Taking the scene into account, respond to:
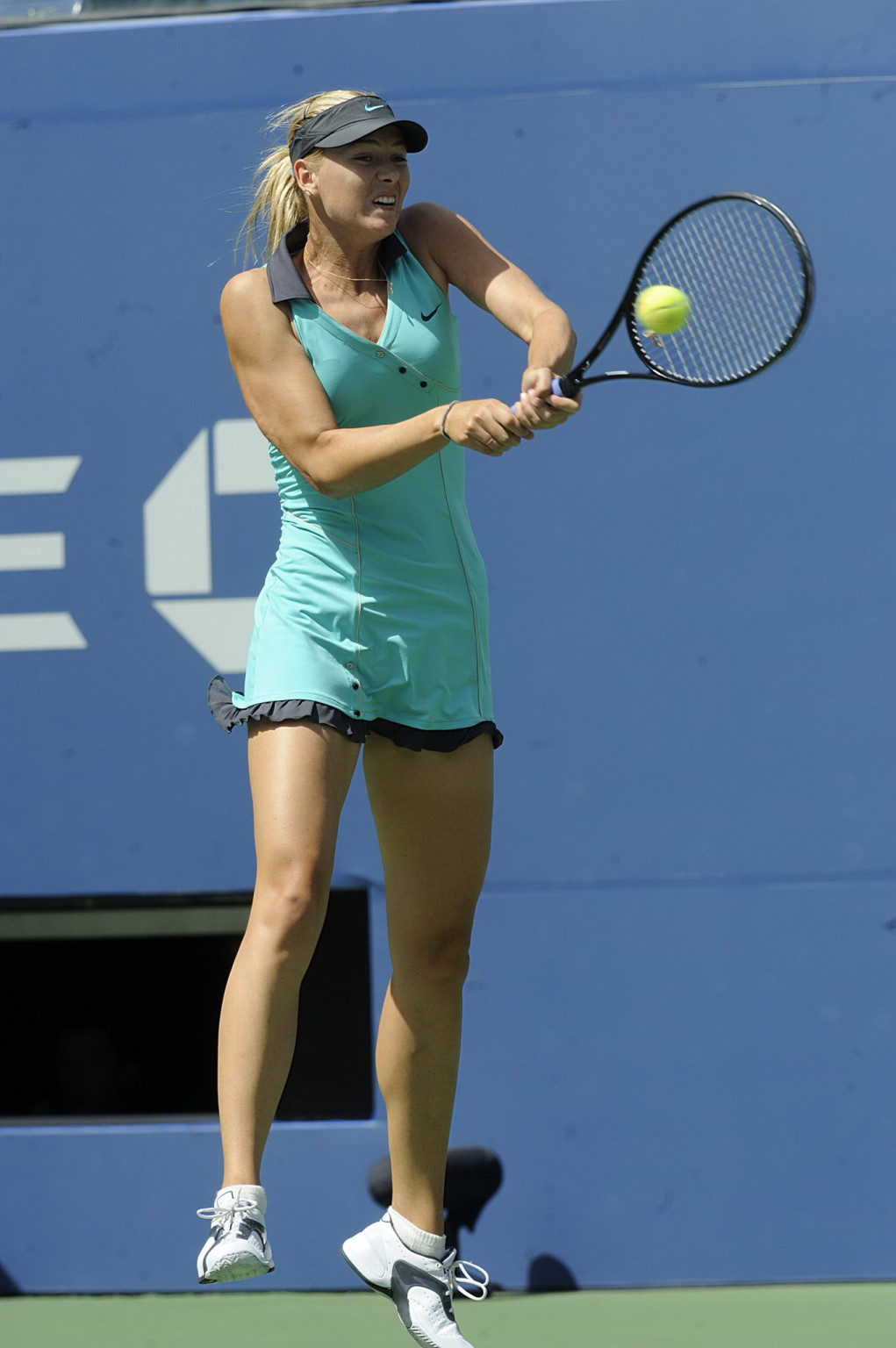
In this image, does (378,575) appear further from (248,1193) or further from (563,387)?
(248,1193)

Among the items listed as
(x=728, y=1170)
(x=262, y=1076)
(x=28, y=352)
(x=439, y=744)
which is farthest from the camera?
(x=28, y=352)

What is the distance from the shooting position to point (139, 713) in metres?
3.09

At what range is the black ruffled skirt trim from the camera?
6.93ft

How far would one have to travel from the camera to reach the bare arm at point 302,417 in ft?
6.52

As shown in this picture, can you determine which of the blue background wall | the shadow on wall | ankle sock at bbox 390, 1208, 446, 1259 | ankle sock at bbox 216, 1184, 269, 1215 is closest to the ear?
the blue background wall

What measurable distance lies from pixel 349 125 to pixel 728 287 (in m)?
0.69

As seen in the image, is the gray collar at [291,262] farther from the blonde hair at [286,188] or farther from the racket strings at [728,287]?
the racket strings at [728,287]

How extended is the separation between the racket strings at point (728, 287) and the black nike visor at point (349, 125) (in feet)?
1.53

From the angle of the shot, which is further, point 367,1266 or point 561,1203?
point 561,1203

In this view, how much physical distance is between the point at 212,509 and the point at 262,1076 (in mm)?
1395

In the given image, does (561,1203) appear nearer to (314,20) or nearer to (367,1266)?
(367,1266)

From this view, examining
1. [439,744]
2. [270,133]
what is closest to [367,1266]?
[439,744]

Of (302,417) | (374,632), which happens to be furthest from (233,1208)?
(302,417)

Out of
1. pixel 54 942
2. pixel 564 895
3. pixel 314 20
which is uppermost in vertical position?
pixel 314 20
